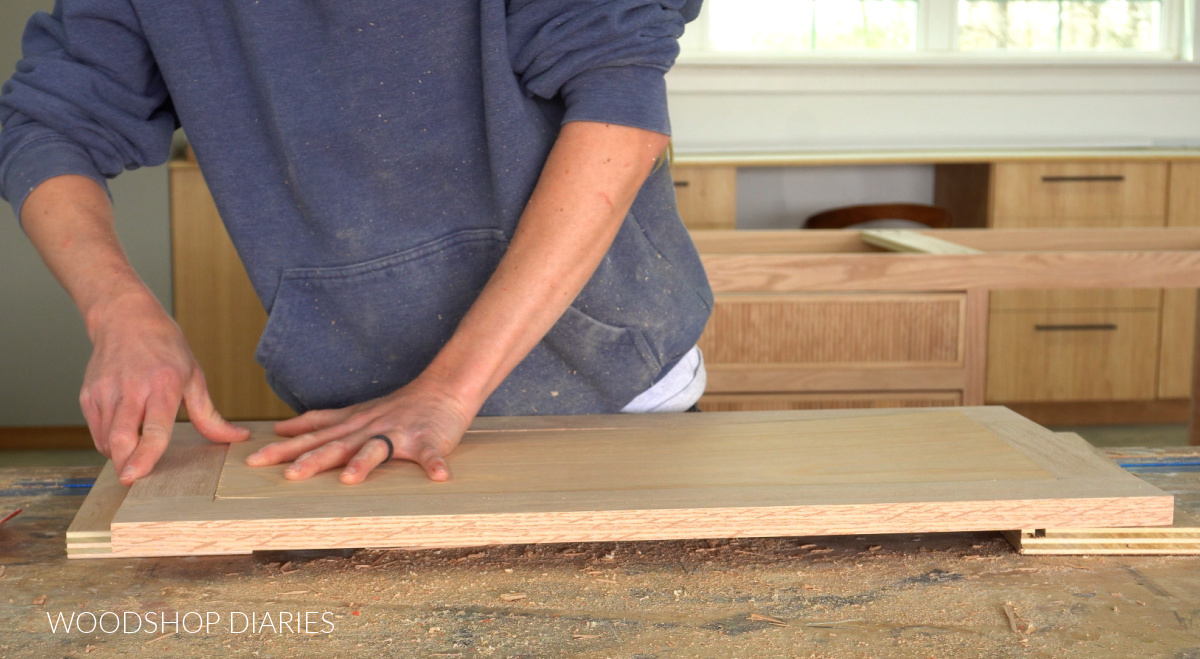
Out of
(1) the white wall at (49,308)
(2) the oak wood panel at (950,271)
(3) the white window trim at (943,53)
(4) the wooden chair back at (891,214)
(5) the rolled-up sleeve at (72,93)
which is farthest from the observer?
(3) the white window trim at (943,53)

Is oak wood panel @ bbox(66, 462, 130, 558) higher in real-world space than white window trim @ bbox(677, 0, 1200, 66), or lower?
lower

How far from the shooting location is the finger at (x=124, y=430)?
80 cm

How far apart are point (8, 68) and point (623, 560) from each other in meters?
3.24

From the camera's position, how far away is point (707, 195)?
3676mm

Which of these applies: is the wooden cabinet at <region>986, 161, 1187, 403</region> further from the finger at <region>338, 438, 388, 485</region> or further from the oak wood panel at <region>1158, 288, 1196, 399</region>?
the finger at <region>338, 438, 388, 485</region>

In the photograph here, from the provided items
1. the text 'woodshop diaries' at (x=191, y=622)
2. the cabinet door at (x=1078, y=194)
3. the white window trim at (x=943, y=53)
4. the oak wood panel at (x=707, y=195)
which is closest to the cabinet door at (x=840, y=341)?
the text 'woodshop diaries' at (x=191, y=622)

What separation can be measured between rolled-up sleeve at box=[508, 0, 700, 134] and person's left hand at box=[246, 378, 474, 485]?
255 mm

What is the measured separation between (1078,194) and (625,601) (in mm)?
3490

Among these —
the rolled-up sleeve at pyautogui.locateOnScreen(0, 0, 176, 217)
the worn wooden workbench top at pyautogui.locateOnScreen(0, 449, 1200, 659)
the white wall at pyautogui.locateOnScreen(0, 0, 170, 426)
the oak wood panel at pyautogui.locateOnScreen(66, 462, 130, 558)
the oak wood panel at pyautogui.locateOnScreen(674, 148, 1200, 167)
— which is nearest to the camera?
the worn wooden workbench top at pyautogui.locateOnScreen(0, 449, 1200, 659)

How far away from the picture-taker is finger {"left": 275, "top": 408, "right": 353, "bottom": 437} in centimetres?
86

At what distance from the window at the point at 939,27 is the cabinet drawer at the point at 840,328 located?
→ 2630mm

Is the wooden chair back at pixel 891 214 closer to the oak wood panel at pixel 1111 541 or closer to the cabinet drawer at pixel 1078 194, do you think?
the cabinet drawer at pixel 1078 194

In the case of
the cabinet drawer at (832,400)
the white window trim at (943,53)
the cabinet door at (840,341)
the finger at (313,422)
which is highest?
the white window trim at (943,53)

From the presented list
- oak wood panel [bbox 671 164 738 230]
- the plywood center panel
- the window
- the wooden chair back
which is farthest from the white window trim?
the plywood center panel
